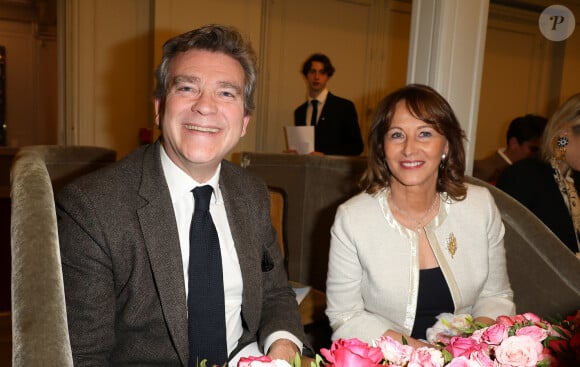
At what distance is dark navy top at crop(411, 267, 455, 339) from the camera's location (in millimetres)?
1684

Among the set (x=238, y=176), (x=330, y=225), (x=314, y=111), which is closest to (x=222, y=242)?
(x=238, y=176)

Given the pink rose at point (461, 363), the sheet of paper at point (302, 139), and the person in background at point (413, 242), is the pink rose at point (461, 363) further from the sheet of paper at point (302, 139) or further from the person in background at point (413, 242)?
the sheet of paper at point (302, 139)

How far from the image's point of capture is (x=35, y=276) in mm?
666

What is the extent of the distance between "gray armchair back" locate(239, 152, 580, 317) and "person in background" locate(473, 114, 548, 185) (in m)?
1.39

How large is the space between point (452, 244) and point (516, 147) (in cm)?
230

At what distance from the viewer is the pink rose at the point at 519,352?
0.68 metres

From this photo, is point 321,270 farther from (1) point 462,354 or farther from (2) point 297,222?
(1) point 462,354

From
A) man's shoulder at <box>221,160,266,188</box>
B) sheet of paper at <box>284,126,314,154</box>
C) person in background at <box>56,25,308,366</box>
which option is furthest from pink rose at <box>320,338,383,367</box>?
sheet of paper at <box>284,126,314,154</box>

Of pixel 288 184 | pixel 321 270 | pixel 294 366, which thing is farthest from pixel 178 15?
pixel 294 366

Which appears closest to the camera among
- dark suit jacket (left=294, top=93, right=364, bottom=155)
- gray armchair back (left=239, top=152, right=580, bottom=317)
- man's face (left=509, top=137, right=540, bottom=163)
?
gray armchair back (left=239, top=152, right=580, bottom=317)

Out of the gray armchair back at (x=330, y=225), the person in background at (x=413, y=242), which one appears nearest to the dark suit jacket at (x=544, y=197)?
the gray armchair back at (x=330, y=225)

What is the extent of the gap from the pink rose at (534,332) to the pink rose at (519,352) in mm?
25

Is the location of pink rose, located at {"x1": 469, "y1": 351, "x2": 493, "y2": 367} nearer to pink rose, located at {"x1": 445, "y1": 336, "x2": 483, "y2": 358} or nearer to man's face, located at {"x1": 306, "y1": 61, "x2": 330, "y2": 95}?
pink rose, located at {"x1": 445, "y1": 336, "x2": 483, "y2": 358}

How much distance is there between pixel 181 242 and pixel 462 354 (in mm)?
826
